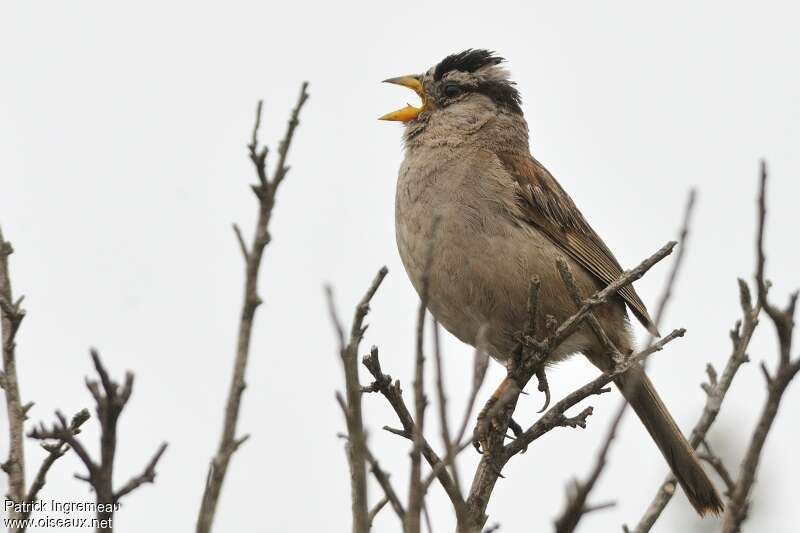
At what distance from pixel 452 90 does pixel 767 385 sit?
179 inches

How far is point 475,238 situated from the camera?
6.13 meters

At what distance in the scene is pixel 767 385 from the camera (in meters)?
3.28

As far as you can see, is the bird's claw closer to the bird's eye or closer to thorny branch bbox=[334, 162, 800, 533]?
thorny branch bbox=[334, 162, 800, 533]

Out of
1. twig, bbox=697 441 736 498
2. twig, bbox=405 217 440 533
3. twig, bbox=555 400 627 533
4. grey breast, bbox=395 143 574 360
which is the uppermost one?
grey breast, bbox=395 143 574 360

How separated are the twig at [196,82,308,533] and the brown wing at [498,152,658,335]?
3173 millimetres

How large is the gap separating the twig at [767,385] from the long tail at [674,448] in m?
3.11

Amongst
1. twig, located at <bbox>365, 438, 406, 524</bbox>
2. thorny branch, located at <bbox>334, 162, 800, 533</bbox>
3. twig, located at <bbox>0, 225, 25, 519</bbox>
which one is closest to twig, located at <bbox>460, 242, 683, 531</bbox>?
thorny branch, located at <bbox>334, 162, 800, 533</bbox>

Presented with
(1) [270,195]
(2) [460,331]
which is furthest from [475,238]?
(1) [270,195]

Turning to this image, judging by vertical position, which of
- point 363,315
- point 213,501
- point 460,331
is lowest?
point 213,501

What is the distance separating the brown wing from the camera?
6.62 m

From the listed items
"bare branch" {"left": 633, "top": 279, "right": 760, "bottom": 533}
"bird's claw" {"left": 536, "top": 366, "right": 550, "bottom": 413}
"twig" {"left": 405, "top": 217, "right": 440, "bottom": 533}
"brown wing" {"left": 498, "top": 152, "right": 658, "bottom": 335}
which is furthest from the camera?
"brown wing" {"left": 498, "top": 152, "right": 658, "bottom": 335}

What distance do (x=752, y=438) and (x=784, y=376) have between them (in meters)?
0.22

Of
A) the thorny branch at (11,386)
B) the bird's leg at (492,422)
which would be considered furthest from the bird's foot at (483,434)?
the thorny branch at (11,386)

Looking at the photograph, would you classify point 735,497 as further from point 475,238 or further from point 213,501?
point 475,238
